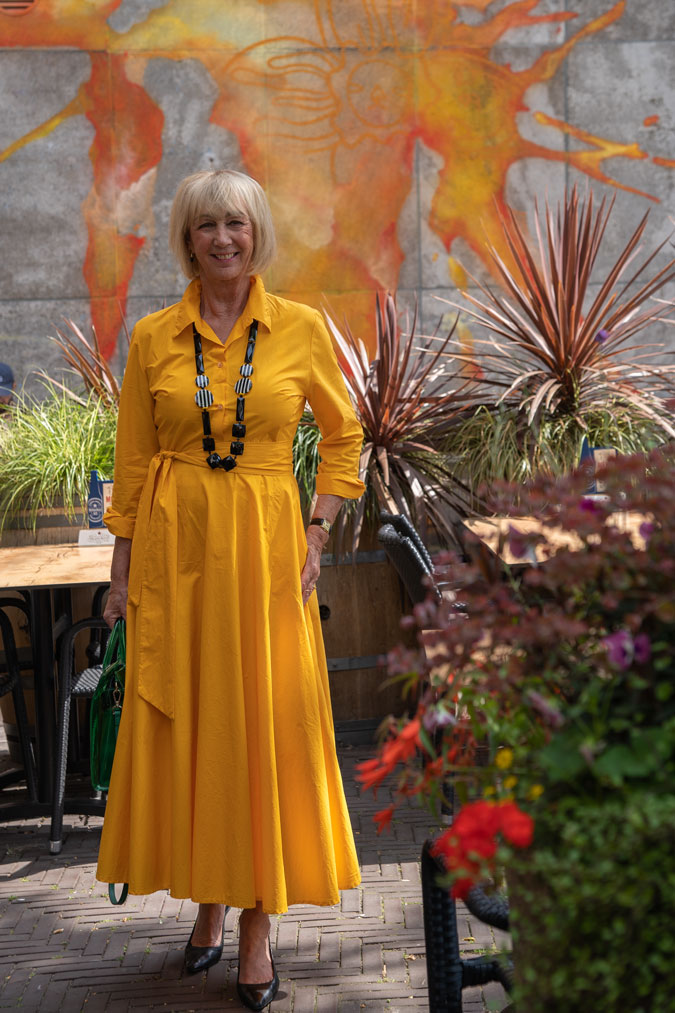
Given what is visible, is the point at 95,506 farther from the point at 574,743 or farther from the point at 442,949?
the point at 574,743

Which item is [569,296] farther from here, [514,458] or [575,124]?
[575,124]

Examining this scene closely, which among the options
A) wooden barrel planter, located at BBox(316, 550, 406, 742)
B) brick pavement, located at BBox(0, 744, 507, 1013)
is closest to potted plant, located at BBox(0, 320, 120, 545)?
wooden barrel planter, located at BBox(316, 550, 406, 742)

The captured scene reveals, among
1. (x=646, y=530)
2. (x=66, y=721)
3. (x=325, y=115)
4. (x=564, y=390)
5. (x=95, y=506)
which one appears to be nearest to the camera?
(x=646, y=530)

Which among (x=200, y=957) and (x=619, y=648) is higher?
(x=619, y=648)

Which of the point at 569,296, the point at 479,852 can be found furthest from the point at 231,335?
the point at 569,296

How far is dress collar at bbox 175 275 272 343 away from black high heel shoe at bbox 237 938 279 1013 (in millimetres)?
1507

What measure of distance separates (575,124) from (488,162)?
2.30ft

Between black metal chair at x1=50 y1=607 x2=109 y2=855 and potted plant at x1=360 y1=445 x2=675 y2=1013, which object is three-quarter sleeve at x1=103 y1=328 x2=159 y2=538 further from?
potted plant at x1=360 y1=445 x2=675 y2=1013

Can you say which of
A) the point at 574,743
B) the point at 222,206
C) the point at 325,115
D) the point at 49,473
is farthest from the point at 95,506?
the point at 325,115

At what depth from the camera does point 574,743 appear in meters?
1.08

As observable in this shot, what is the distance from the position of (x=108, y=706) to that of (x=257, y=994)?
30.4 inches

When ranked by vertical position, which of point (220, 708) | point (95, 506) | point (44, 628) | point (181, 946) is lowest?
point (181, 946)

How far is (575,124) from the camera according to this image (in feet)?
27.6

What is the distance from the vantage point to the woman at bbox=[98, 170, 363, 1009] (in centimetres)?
263
